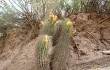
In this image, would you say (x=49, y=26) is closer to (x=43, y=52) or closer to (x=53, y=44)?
(x=53, y=44)

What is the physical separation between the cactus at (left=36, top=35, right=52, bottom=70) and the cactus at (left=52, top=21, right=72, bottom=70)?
11.8 inches

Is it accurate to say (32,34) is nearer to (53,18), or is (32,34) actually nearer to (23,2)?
(23,2)

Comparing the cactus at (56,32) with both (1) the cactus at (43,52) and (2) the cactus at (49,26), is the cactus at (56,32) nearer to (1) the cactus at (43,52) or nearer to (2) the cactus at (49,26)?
(2) the cactus at (49,26)

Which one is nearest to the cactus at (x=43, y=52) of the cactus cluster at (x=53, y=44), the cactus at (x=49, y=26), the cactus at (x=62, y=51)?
the cactus cluster at (x=53, y=44)

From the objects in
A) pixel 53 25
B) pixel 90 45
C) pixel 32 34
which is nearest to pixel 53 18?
pixel 53 25

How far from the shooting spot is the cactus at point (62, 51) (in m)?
6.17

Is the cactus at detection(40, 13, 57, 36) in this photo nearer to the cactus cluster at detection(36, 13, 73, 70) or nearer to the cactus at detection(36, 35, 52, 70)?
the cactus cluster at detection(36, 13, 73, 70)

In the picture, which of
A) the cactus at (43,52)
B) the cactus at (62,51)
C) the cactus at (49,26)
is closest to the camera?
the cactus at (43,52)

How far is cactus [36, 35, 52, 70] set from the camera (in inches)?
228

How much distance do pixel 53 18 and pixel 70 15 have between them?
2.06m

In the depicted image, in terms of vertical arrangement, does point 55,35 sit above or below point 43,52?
above

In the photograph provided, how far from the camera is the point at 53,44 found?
6.59 metres

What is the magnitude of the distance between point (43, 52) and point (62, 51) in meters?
0.55

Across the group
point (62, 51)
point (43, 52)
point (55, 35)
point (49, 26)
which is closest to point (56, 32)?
point (55, 35)
